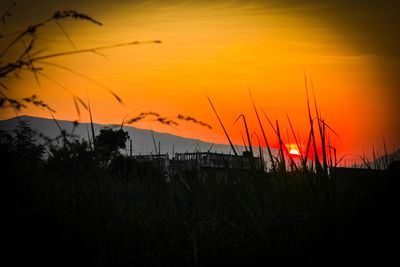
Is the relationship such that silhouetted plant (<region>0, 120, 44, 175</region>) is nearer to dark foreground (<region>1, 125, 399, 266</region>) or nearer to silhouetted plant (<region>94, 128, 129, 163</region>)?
dark foreground (<region>1, 125, 399, 266</region>)

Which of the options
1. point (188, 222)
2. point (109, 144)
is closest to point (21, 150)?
point (109, 144)

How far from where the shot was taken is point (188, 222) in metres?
3.36

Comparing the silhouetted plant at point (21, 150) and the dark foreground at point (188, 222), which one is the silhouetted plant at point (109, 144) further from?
the silhouetted plant at point (21, 150)

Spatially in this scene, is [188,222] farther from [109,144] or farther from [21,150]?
[21,150]

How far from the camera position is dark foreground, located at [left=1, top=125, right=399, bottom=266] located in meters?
2.74

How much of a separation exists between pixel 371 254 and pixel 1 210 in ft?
7.02

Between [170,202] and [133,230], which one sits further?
[170,202]

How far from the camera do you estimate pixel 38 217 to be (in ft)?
9.23

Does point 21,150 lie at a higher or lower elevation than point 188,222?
higher

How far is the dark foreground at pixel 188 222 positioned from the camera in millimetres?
2744

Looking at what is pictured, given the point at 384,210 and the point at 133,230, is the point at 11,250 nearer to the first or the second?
the point at 133,230

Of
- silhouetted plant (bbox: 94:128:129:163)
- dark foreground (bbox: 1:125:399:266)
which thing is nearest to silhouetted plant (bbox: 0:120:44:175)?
dark foreground (bbox: 1:125:399:266)

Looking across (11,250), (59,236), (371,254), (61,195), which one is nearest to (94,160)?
(61,195)

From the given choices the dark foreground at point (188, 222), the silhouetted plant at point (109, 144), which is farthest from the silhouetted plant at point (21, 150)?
the silhouetted plant at point (109, 144)
